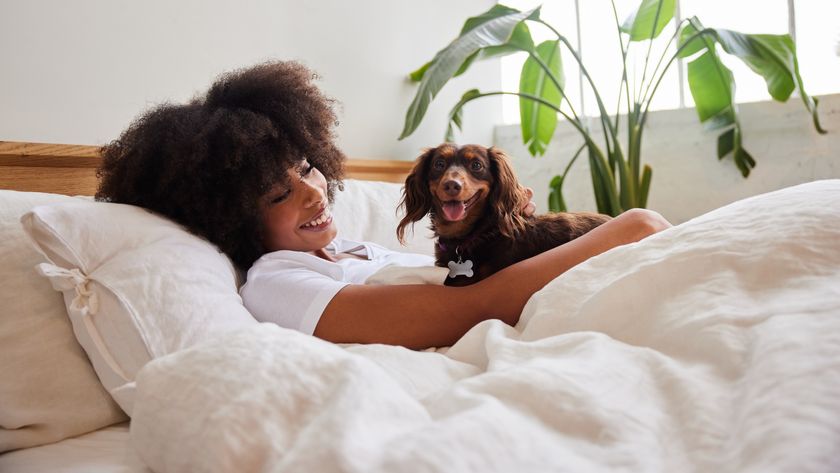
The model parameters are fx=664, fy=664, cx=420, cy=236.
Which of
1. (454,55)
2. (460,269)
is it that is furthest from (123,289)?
(454,55)

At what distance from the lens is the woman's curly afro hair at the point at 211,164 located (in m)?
1.43

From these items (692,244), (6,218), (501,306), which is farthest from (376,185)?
(692,244)

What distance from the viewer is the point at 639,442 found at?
1.94 feet

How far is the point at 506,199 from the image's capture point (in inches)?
62.8

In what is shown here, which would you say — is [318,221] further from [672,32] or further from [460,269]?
[672,32]

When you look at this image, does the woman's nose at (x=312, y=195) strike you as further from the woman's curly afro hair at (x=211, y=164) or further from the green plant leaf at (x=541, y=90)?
the green plant leaf at (x=541, y=90)

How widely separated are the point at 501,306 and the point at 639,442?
0.68 meters

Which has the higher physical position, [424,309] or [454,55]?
[454,55]

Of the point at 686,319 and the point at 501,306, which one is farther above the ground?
the point at 686,319

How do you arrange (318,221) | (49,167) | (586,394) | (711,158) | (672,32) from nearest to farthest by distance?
(586,394) → (318,221) → (49,167) → (711,158) → (672,32)

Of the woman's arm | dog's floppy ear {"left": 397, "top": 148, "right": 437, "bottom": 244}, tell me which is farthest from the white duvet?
dog's floppy ear {"left": 397, "top": 148, "right": 437, "bottom": 244}

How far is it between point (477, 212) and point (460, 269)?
0.65ft

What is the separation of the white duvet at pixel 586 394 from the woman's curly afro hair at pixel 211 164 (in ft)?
2.28

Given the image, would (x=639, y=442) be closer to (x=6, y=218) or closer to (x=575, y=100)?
(x=6, y=218)
